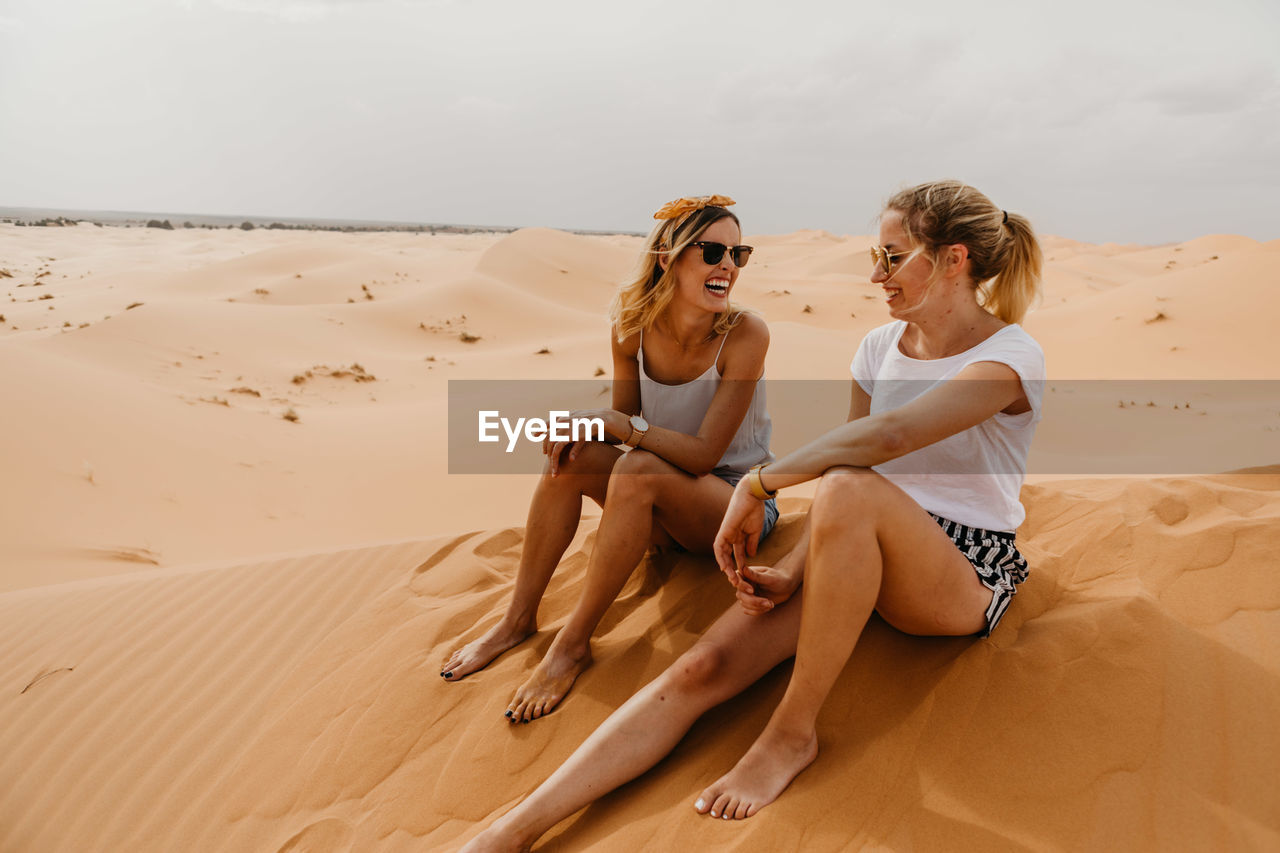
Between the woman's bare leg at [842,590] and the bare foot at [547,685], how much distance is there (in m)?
0.83

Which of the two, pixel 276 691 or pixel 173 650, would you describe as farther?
pixel 173 650

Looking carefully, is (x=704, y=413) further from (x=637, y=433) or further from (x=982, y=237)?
(x=982, y=237)

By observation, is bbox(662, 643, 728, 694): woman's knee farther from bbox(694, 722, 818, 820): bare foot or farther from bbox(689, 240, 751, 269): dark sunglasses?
bbox(689, 240, 751, 269): dark sunglasses

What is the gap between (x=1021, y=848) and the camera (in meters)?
1.86

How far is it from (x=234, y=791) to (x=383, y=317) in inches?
516

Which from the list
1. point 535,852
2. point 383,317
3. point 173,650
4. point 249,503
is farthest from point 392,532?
point 383,317

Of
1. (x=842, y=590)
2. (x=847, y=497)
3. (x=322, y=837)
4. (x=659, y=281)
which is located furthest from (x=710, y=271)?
(x=322, y=837)

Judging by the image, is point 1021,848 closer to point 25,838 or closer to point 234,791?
point 234,791

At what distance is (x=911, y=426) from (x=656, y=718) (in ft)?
3.72

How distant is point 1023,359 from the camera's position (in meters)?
2.32

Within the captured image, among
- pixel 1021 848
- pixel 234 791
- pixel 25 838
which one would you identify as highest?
pixel 1021 848

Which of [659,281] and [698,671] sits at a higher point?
[659,281]

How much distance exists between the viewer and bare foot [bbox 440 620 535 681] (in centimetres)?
312

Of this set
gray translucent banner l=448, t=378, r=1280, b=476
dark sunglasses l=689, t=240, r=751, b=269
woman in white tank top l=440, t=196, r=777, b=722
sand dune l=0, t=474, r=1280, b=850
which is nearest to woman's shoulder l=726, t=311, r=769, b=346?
woman in white tank top l=440, t=196, r=777, b=722
